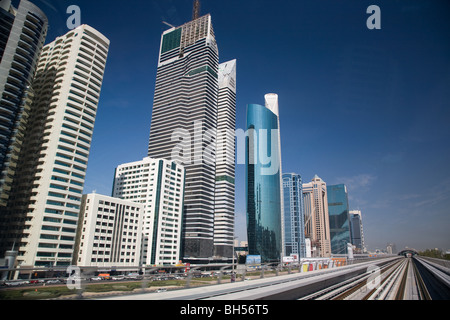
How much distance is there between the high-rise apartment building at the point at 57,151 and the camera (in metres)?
56.3

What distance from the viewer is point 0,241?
5766 centimetres

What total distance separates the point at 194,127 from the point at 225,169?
104 ft

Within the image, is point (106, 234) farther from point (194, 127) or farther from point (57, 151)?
point (194, 127)

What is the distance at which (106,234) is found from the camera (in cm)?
7056

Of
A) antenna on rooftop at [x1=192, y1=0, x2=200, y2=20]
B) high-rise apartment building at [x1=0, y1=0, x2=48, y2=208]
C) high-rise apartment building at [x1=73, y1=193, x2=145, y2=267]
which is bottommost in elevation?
high-rise apartment building at [x1=73, y1=193, x2=145, y2=267]

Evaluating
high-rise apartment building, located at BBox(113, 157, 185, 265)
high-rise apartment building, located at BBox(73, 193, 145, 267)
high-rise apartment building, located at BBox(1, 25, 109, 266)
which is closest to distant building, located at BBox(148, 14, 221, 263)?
high-rise apartment building, located at BBox(113, 157, 185, 265)

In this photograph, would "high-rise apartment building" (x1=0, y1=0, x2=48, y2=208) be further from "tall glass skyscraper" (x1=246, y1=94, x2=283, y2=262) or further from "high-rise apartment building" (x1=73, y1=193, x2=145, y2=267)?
"tall glass skyscraper" (x1=246, y1=94, x2=283, y2=262)

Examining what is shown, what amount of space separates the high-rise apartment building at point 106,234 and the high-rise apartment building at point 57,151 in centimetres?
602

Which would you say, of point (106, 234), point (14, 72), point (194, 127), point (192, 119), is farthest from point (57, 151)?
point (192, 119)

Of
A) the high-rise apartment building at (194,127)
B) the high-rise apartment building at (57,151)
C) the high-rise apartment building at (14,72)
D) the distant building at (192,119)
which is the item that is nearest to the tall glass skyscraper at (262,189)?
the high-rise apartment building at (194,127)

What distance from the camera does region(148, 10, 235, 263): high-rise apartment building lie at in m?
118

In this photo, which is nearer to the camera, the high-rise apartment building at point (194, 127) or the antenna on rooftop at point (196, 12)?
the high-rise apartment building at point (194, 127)

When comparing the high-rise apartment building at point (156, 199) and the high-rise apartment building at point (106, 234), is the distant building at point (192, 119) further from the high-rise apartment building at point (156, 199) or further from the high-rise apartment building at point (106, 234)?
the high-rise apartment building at point (106, 234)

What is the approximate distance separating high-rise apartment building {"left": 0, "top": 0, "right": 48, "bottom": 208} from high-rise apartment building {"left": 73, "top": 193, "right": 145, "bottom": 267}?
1819 centimetres
